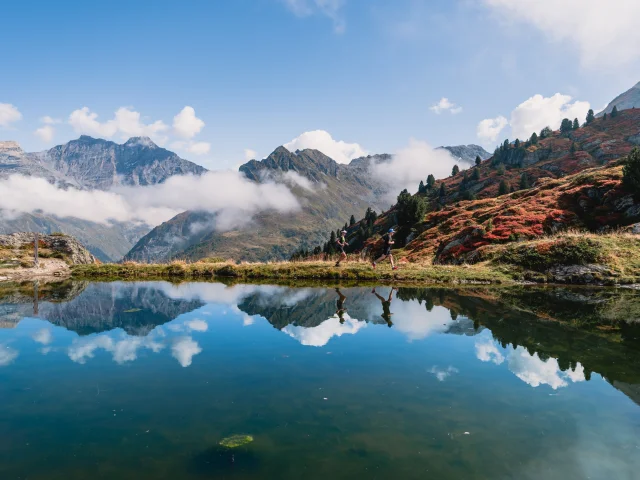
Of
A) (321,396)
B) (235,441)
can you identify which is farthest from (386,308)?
(235,441)

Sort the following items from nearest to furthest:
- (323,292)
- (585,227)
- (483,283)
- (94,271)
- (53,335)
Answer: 1. (53,335)
2. (323,292)
3. (483,283)
4. (94,271)
5. (585,227)

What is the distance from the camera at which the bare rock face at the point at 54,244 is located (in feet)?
176

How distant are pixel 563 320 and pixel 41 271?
56.4 metres

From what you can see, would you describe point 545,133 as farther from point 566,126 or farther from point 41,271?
point 41,271

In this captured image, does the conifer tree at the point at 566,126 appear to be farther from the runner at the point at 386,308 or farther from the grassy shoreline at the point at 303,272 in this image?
the runner at the point at 386,308

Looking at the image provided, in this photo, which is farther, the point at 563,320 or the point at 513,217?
the point at 513,217

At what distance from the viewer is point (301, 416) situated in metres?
9.51

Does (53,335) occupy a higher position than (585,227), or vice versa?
(585,227)

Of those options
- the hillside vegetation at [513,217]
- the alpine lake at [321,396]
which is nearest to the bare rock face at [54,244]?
the alpine lake at [321,396]

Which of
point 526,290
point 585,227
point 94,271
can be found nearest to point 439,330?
point 526,290

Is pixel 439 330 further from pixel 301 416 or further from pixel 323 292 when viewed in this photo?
pixel 323 292

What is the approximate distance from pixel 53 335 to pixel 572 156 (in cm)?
18551

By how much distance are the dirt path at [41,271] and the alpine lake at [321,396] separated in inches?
1142

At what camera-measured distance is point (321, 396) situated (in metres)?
10.8
